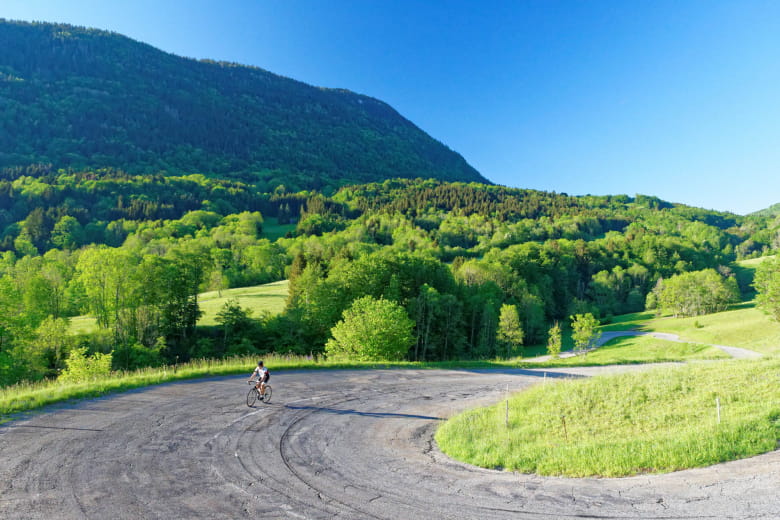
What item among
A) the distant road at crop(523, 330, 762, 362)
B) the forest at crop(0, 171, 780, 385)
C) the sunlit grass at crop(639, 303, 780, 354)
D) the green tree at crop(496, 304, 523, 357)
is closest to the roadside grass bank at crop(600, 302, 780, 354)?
the sunlit grass at crop(639, 303, 780, 354)

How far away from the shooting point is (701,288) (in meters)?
90.8

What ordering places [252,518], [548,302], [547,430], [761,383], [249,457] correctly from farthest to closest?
[548,302] → [761,383] → [547,430] → [249,457] → [252,518]

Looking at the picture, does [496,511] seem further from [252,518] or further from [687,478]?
[252,518]

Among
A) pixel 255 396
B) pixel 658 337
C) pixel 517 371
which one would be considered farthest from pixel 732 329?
pixel 255 396

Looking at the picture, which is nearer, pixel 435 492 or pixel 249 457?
pixel 435 492

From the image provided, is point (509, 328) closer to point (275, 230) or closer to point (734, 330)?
point (734, 330)

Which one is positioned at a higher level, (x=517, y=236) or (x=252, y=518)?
(x=517, y=236)

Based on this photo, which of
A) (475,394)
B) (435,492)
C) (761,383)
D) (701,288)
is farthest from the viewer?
(701,288)

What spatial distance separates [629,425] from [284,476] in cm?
1015

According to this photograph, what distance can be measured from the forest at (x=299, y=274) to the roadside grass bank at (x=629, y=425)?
73.8 ft

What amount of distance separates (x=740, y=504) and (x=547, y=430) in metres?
5.75

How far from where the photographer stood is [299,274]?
67.1 metres

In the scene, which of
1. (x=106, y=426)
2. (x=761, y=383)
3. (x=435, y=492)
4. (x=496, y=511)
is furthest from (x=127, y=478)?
(x=761, y=383)

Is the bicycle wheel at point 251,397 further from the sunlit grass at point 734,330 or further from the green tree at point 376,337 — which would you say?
the sunlit grass at point 734,330
